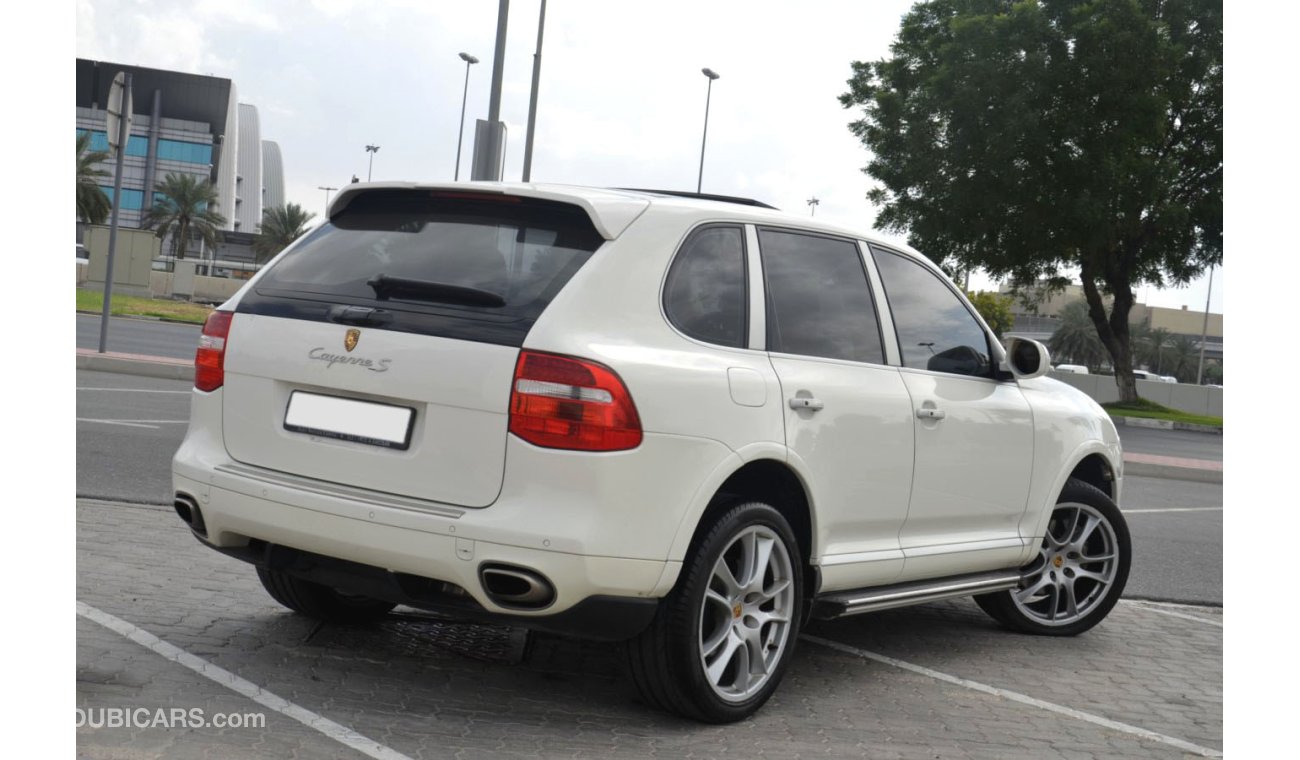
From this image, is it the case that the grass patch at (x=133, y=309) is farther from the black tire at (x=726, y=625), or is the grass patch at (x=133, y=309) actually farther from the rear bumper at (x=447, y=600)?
the black tire at (x=726, y=625)

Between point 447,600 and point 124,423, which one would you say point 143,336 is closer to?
point 124,423

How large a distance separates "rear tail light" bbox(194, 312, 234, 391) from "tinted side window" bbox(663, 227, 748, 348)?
1.53m

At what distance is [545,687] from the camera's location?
16.4 ft

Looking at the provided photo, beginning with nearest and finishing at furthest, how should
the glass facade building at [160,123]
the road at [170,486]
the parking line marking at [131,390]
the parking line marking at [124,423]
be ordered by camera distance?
1. the road at [170,486]
2. the parking line marking at [124,423]
3. the parking line marking at [131,390]
4. the glass facade building at [160,123]

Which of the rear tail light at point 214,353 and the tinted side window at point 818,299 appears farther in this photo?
the tinted side window at point 818,299

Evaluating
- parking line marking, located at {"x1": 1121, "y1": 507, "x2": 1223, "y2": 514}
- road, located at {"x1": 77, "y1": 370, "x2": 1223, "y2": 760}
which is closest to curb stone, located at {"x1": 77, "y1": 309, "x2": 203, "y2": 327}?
parking line marking, located at {"x1": 1121, "y1": 507, "x2": 1223, "y2": 514}

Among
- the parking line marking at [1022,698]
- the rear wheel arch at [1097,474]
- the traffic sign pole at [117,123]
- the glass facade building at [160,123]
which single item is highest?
the glass facade building at [160,123]

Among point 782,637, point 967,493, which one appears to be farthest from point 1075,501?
point 782,637

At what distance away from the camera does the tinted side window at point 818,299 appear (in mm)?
5012

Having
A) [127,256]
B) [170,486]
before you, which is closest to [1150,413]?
[127,256]

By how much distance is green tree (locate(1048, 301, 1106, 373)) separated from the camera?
299 feet

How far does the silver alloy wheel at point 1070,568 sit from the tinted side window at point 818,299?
1901 mm

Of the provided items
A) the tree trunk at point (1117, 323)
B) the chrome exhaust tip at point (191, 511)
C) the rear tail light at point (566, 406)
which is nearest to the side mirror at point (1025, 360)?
the rear tail light at point (566, 406)

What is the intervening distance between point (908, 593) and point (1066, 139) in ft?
96.0
